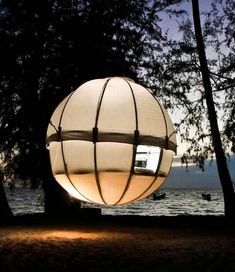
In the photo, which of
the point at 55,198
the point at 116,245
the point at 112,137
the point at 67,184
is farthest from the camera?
the point at 55,198

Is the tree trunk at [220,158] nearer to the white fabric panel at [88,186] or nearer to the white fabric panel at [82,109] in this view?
the white fabric panel at [82,109]

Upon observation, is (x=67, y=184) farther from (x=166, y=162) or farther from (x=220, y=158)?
(x=220, y=158)

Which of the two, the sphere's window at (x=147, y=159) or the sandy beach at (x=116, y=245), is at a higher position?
the sphere's window at (x=147, y=159)

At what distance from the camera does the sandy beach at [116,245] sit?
20.5ft

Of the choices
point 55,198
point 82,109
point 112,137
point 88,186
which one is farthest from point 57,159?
point 55,198

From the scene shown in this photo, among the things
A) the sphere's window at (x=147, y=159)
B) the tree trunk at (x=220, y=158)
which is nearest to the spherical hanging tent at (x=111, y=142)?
the sphere's window at (x=147, y=159)

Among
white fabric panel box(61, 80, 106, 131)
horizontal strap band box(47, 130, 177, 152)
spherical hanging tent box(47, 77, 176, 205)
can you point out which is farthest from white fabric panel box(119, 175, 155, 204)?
white fabric panel box(61, 80, 106, 131)

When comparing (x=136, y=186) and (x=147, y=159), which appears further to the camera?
(x=147, y=159)

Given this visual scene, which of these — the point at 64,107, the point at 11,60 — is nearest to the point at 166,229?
the point at 64,107

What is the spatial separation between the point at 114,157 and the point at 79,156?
1.45ft

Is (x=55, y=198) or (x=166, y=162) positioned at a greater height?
(x=166, y=162)

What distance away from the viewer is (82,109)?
5359 millimetres

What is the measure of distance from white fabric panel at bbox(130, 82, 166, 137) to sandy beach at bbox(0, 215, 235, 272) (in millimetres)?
1941

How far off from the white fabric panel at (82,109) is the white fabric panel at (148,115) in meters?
0.51
